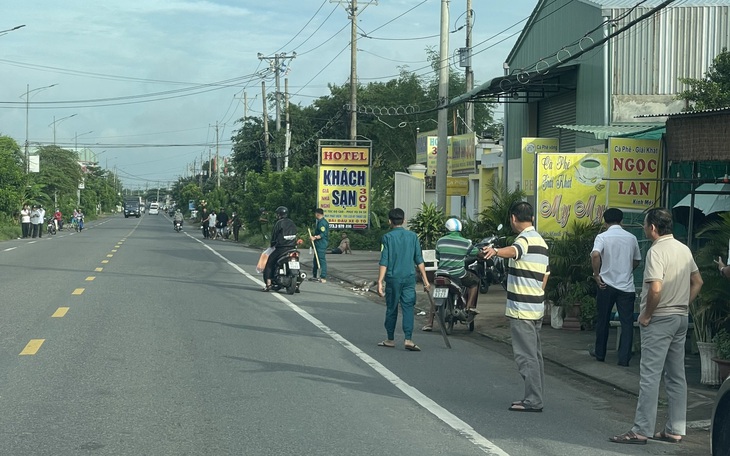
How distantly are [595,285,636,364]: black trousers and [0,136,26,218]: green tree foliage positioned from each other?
46.2m

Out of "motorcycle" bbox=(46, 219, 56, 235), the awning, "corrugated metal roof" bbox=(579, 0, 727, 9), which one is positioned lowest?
"motorcycle" bbox=(46, 219, 56, 235)

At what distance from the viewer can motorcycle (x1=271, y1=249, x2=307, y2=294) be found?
66.4 feet

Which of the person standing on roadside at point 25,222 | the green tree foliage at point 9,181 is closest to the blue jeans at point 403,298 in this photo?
the person standing on roadside at point 25,222

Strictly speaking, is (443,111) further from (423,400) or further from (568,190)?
(423,400)

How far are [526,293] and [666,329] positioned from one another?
1.50 metres

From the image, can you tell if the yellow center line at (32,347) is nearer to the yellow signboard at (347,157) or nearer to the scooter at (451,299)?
the scooter at (451,299)

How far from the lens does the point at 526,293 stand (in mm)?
9031

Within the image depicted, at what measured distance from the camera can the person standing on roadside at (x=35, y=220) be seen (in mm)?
52344

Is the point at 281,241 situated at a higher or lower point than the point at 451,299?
higher

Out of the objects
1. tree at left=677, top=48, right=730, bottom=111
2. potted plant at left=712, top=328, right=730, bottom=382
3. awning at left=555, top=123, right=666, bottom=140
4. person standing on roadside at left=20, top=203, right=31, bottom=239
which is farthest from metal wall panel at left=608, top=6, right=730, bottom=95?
person standing on roadside at left=20, top=203, right=31, bottom=239

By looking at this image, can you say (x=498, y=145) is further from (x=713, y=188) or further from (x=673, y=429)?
(x=673, y=429)

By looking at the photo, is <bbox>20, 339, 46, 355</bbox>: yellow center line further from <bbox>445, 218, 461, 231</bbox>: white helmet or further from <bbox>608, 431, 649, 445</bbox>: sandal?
<bbox>608, 431, 649, 445</bbox>: sandal

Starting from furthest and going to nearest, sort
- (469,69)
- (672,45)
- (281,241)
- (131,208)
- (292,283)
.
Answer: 1. (131,208)
2. (469,69)
3. (672,45)
4. (281,241)
5. (292,283)

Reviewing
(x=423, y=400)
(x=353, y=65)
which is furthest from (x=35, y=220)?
(x=423, y=400)
